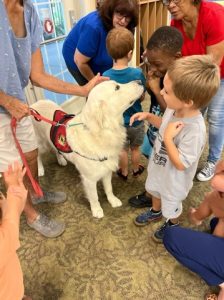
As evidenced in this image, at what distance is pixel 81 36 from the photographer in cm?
198

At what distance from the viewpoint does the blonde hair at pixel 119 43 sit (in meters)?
1.62

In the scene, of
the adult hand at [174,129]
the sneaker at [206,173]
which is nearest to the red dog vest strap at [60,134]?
the adult hand at [174,129]

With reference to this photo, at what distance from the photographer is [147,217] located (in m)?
1.77

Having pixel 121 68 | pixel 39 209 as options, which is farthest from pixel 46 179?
pixel 121 68

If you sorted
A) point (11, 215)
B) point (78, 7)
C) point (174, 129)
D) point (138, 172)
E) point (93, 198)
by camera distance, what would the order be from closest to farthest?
1. point (11, 215)
2. point (174, 129)
3. point (93, 198)
4. point (138, 172)
5. point (78, 7)

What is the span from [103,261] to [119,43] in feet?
4.55

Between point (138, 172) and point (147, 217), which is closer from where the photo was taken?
point (147, 217)

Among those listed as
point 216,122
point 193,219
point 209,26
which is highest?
point 209,26

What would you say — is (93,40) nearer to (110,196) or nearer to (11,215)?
(110,196)

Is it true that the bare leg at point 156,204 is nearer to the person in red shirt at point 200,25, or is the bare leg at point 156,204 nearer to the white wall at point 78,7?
the person in red shirt at point 200,25

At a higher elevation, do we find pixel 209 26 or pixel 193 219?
pixel 209 26

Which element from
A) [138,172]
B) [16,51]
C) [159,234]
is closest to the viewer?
[16,51]

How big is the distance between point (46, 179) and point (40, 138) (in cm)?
41

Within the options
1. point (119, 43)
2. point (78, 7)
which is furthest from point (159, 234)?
point (78, 7)
